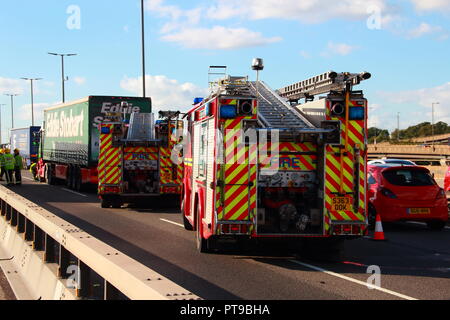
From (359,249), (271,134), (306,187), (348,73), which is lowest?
(359,249)

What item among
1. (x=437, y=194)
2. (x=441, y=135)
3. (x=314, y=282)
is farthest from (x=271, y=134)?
(x=441, y=135)

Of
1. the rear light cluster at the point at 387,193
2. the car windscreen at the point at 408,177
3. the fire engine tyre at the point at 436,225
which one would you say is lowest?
the fire engine tyre at the point at 436,225

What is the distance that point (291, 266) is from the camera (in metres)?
10.2

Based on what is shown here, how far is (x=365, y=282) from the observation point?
353 inches

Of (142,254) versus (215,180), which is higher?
(215,180)

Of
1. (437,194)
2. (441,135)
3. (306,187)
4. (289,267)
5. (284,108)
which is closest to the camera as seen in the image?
(289,267)

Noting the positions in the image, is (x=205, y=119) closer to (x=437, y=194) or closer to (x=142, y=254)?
(x=142, y=254)

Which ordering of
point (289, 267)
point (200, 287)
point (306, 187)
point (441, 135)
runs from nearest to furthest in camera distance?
point (200, 287) < point (289, 267) < point (306, 187) < point (441, 135)

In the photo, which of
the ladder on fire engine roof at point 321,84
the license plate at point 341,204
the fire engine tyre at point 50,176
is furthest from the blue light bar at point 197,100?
the fire engine tyre at point 50,176

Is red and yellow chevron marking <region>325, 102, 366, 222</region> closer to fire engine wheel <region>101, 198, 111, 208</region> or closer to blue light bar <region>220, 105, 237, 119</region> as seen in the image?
blue light bar <region>220, 105, 237, 119</region>

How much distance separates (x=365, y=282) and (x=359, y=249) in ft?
11.2

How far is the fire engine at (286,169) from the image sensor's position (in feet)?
33.4

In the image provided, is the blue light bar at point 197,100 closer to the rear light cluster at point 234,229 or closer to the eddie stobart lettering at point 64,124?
the rear light cluster at point 234,229

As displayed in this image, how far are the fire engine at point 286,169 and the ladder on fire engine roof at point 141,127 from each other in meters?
Answer: 10.5
